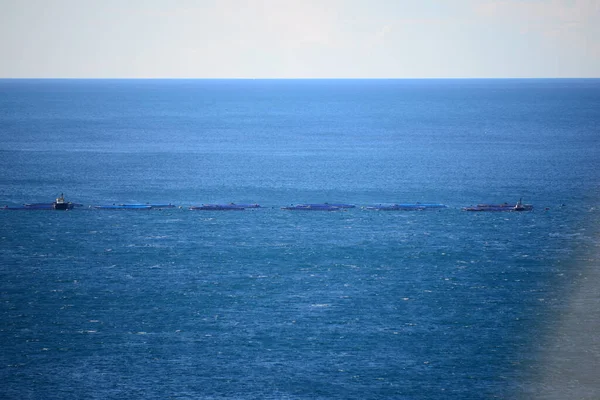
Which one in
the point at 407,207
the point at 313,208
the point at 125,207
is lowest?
the point at 125,207

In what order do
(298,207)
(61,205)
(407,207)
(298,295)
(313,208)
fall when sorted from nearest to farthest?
(298,295) < (61,205) < (407,207) < (313,208) < (298,207)

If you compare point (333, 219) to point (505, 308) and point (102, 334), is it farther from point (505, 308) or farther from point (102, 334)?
point (102, 334)

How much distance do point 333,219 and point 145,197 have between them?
3664 centimetres

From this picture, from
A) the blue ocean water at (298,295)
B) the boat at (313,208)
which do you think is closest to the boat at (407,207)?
the blue ocean water at (298,295)

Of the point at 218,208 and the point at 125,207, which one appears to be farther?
the point at 218,208

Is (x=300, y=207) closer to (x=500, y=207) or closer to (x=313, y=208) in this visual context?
(x=313, y=208)

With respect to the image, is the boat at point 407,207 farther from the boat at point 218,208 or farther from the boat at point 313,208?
the boat at point 218,208

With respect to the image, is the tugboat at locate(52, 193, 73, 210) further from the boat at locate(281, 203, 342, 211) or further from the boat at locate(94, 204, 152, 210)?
the boat at locate(281, 203, 342, 211)

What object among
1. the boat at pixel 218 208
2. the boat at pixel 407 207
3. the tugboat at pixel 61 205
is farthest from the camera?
the boat at pixel 218 208

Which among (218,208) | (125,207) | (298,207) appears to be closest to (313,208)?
(298,207)

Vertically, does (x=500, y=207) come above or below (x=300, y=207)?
above

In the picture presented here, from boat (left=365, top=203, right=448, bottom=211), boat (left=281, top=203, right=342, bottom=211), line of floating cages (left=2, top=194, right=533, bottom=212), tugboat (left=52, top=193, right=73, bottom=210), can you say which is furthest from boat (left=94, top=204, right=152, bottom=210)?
boat (left=365, top=203, right=448, bottom=211)

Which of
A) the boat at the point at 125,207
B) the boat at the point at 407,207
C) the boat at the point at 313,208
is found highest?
the boat at the point at 407,207

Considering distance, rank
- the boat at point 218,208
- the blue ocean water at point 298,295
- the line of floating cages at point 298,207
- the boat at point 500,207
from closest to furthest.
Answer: the blue ocean water at point 298,295 → the boat at point 500,207 → the line of floating cages at point 298,207 → the boat at point 218,208
